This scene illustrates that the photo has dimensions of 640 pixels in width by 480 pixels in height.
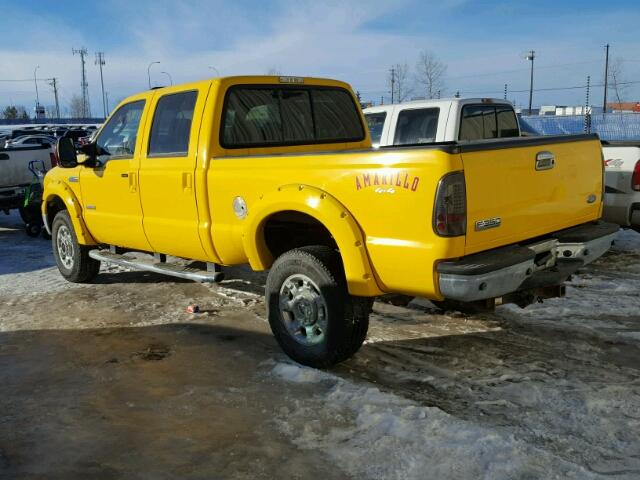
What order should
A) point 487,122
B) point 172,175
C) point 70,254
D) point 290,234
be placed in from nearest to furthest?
point 290,234 < point 172,175 < point 70,254 < point 487,122

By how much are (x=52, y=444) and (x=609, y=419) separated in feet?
10.5

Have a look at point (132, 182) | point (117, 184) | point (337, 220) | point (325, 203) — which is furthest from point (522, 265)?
point (117, 184)

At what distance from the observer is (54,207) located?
801 centimetres

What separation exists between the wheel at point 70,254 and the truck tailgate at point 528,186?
201 inches

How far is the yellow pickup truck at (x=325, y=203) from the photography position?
Result: 3.67m

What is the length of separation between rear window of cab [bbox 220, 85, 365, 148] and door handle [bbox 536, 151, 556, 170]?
7.80 ft

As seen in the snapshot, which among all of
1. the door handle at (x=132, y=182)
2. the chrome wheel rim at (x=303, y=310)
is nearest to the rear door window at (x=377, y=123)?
the door handle at (x=132, y=182)

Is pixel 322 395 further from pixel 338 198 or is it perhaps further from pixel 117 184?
pixel 117 184

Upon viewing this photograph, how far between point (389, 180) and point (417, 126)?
509cm

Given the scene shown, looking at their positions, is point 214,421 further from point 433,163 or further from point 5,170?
point 5,170

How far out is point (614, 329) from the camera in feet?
17.0

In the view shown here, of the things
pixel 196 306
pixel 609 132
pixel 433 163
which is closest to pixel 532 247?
pixel 433 163

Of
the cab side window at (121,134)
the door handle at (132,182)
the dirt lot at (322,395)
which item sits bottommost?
the dirt lot at (322,395)

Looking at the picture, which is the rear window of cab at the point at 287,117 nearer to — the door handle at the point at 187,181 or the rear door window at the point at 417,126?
the door handle at the point at 187,181
